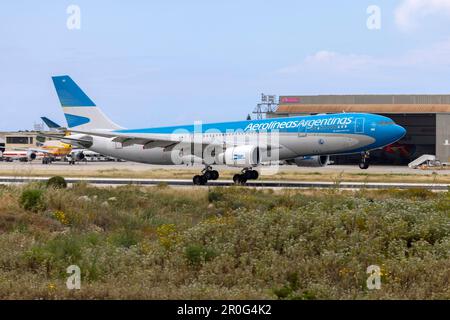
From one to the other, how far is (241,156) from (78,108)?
51.5ft

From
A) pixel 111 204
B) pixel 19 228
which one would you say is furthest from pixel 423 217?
pixel 111 204

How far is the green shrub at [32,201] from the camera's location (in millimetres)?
23562

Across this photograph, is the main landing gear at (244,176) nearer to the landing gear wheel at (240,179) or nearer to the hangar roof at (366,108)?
the landing gear wheel at (240,179)

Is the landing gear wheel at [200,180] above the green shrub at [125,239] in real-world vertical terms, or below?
above

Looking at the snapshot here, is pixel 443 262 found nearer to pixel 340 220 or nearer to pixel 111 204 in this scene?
pixel 340 220

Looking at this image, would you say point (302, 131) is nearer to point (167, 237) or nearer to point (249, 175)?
point (249, 175)

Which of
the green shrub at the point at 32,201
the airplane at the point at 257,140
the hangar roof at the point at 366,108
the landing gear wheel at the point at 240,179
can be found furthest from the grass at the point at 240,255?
the hangar roof at the point at 366,108

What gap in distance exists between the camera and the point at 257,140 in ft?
133

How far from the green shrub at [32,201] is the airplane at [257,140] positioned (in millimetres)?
16536

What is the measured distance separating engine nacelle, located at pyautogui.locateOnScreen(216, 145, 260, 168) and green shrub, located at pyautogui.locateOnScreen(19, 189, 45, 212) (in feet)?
53.3

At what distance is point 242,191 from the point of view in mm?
32406

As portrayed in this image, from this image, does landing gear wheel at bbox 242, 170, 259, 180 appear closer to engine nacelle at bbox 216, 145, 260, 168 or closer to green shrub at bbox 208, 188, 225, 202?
engine nacelle at bbox 216, 145, 260, 168

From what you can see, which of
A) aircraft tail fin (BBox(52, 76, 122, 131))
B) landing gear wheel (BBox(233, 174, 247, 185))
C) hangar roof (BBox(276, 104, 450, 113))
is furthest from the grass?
hangar roof (BBox(276, 104, 450, 113))
